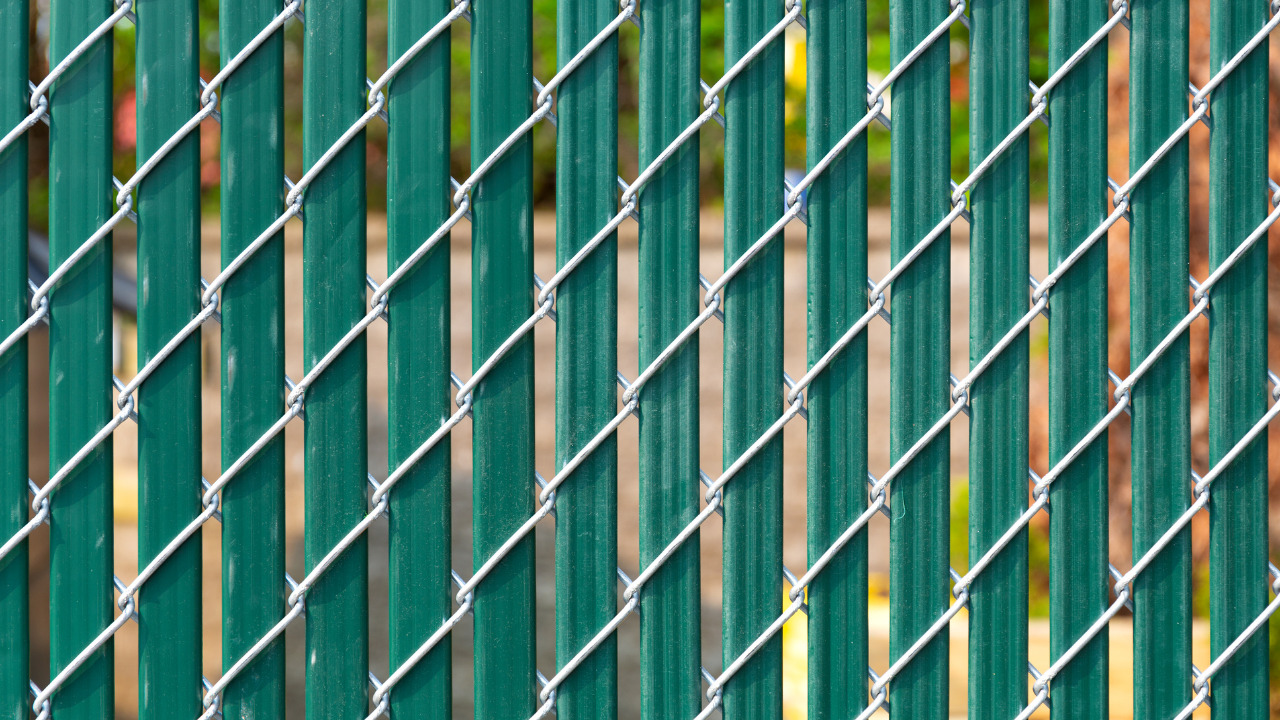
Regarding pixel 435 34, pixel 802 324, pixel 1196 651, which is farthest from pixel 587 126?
pixel 802 324

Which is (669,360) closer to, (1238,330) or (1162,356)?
(1162,356)

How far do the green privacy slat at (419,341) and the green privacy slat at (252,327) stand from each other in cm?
13

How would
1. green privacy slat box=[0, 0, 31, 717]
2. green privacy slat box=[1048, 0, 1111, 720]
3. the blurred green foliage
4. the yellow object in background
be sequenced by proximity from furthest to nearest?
the blurred green foliage, the yellow object in background, green privacy slat box=[1048, 0, 1111, 720], green privacy slat box=[0, 0, 31, 717]

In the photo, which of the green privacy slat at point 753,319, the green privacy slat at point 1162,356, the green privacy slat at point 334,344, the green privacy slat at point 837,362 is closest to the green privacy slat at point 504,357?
the green privacy slat at point 334,344

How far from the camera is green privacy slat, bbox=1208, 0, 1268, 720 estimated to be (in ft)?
4.47

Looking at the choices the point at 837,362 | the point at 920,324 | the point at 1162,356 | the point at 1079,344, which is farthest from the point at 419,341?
the point at 1162,356

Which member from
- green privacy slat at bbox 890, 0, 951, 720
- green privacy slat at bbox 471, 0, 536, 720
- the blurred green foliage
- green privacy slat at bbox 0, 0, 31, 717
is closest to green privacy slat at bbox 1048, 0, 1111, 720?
green privacy slat at bbox 890, 0, 951, 720

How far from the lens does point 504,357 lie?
128 cm

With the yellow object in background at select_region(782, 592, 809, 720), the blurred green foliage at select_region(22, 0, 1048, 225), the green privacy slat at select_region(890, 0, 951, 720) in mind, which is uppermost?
the blurred green foliage at select_region(22, 0, 1048, 225)

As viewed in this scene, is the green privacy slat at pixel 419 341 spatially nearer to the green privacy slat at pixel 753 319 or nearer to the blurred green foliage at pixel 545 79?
the green privacy slat at pixel 753 319

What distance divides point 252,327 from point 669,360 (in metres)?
0.49

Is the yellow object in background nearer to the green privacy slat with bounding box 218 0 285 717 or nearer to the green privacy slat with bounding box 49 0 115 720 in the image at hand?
the green privacy slat with bounding box 218 0 285 717

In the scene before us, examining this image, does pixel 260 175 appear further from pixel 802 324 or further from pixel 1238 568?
pixel 802 324

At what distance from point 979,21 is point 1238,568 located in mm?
769
